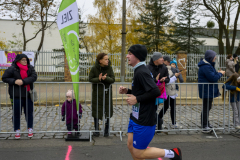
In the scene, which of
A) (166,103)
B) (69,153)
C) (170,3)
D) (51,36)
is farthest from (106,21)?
(69,153)

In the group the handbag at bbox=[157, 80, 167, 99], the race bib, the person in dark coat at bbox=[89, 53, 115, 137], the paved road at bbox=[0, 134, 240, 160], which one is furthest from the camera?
the handbag at bbox=[157, 80, 167, 99]

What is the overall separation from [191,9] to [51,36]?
67.3 feet

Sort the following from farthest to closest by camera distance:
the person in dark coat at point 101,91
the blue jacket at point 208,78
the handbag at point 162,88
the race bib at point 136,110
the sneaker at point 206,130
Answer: the sneaker at point 206,130 → the blue jacket at point 208,78 → the handbag at point 162,88 → the person in dark coat at point 101,91 → the race bib at point 136,110

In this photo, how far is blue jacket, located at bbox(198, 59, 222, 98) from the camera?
5242 millimetres

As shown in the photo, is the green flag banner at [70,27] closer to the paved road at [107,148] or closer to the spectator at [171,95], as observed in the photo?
the paved road at [107,148]

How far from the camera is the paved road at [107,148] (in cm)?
401

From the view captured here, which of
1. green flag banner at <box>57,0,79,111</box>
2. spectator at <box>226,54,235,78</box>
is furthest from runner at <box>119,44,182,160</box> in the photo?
spectator at <box>226,54,235,78</box>

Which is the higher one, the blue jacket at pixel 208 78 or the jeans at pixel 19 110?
the blue jacket at pixel 208 78

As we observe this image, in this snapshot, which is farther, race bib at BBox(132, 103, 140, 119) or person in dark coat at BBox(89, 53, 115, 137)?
person in dark coat at BBox(89, 53, 115, 137)

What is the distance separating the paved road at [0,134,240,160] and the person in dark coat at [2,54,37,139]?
55cm

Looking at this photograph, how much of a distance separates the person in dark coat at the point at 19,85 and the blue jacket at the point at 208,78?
3.78 meters

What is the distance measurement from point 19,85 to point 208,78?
4.16 meters

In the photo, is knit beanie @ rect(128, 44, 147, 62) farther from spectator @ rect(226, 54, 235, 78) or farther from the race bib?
spectator @ rect(226, 54, 235, 78)

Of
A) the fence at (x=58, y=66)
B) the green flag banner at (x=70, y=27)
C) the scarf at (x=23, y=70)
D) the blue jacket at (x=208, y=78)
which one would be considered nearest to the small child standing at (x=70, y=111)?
the green flag banner at (x=70, y=27)
